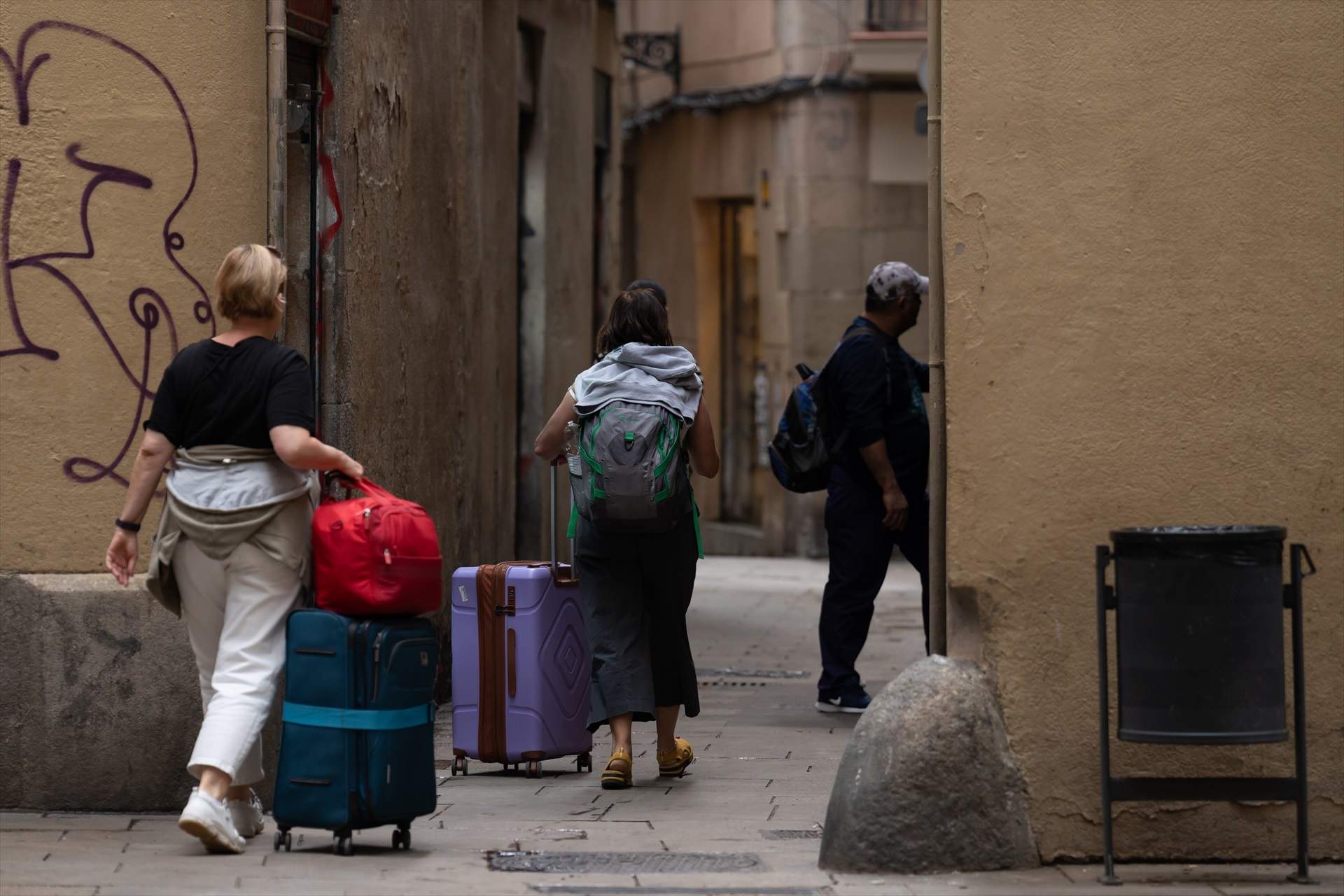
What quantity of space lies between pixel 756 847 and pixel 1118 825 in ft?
3.59

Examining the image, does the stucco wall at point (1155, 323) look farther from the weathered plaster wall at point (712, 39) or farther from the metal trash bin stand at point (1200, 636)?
the weathered plaster wall at point (712, 39)

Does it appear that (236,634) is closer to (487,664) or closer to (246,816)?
(246,816)

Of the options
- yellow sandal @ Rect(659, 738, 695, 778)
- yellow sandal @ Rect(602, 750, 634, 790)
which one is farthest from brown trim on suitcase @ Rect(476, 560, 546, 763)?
yellow sandal @ Rect(659, 738, 695, 778)

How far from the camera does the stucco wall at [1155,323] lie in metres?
6.20

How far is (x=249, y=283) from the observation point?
6230 millimetres

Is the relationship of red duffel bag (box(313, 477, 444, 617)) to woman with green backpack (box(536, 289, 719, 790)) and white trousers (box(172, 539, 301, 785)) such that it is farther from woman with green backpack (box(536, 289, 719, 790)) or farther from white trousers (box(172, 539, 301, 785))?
woman with green backpack (box(536, 289, 719, 790))

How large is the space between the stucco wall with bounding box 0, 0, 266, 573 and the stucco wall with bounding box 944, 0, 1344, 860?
2.59m

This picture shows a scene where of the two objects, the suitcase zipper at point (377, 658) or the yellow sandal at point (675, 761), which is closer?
the suitcase zipper at point (377, 658)

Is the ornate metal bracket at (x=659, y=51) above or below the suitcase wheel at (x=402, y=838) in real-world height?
above

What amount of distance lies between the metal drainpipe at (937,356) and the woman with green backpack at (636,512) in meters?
1.04

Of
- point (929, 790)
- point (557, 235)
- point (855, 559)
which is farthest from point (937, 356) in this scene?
point (557, 235)

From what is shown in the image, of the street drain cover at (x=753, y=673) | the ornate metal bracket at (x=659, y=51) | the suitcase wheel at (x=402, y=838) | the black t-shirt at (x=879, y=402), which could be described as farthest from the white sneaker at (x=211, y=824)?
the ornate metal bracket at (x=659, y=51)

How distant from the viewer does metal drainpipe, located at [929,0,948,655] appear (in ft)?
21.0

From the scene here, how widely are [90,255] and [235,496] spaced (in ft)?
4.02
